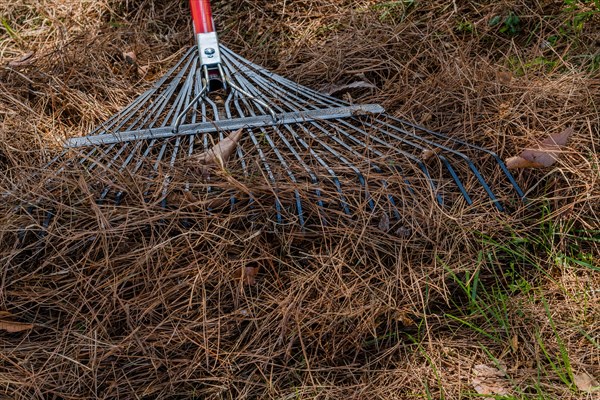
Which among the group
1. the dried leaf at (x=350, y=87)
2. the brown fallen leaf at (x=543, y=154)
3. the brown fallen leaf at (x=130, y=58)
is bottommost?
the brown fallen leaf at (x=543, y=154)

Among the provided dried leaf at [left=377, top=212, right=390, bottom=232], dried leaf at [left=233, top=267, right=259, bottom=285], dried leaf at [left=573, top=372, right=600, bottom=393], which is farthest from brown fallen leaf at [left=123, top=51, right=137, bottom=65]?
dried leaf at [left=573, top=372, right=600, bottom=393]

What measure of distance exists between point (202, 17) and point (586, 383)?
6.31 feet

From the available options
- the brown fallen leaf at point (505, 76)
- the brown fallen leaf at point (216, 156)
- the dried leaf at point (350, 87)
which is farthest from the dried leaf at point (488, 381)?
the dried leaf at point (350, 87)

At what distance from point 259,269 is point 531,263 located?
2.59 ft

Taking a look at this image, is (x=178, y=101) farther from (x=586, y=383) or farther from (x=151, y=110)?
(x=586, y=383)

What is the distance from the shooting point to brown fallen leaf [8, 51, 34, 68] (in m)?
2.73

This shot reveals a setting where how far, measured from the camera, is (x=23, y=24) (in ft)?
10.3

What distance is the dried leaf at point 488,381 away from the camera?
172 centimetres

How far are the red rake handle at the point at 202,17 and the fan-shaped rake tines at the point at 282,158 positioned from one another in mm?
280

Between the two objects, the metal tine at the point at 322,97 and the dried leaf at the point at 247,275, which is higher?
the metal tine at the point at 322,97

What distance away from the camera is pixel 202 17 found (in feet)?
8.84

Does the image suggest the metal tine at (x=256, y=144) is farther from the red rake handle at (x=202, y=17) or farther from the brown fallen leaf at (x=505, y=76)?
the brown fallen leaf at (x=505, y=76)

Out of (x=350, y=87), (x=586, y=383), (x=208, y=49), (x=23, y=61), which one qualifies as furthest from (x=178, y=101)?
(x=586, y=383)

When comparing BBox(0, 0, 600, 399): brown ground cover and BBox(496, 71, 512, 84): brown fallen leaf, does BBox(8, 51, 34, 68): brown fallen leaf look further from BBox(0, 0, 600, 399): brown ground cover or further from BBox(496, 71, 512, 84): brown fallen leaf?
BBox(496, 71, 512, 84): brown fallen leaf
